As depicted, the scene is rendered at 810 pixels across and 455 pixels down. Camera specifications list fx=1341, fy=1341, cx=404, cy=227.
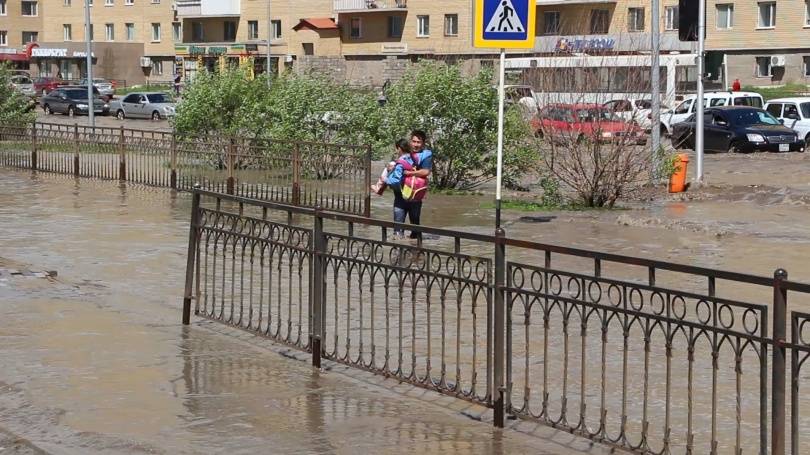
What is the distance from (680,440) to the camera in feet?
24.6

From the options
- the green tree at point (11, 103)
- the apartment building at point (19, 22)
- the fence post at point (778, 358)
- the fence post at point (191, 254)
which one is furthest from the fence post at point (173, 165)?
the apartment building at point (19, 22)

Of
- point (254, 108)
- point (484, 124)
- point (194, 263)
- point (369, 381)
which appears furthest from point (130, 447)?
point (254, 108)

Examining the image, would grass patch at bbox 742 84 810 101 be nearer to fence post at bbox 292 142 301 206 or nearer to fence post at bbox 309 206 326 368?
fence post at bbox 292 142 301 206

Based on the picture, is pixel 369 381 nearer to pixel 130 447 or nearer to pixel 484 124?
pixel 130 447

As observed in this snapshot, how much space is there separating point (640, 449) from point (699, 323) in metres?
0.87

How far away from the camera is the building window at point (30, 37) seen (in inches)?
4232

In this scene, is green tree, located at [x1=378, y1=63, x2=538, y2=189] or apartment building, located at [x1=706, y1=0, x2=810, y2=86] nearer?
green tree, located at [x1=378, y1=63, x2=538, y2=189]

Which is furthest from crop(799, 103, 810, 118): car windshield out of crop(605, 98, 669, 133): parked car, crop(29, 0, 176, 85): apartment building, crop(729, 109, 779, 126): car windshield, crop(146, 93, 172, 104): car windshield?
crop(29, 0, 176, 85): apartment building

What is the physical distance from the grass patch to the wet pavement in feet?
159

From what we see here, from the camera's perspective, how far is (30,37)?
107938mm

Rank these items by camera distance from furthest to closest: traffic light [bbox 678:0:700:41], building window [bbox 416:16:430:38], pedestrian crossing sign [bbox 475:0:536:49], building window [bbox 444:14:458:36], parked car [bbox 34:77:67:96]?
parked car [bbox 34:77:67:96]
building window [bbox 416:16:430:38]
building window [bbox 444:14:458:36]
traffic light [bbox 678:0:700:41]
pedestrian crossing sign [bbox 475:0:536:49]

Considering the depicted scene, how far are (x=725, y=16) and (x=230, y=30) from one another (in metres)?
33.4

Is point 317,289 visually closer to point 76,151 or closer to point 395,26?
point 76,151

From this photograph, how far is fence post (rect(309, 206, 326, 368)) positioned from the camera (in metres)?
9.11
